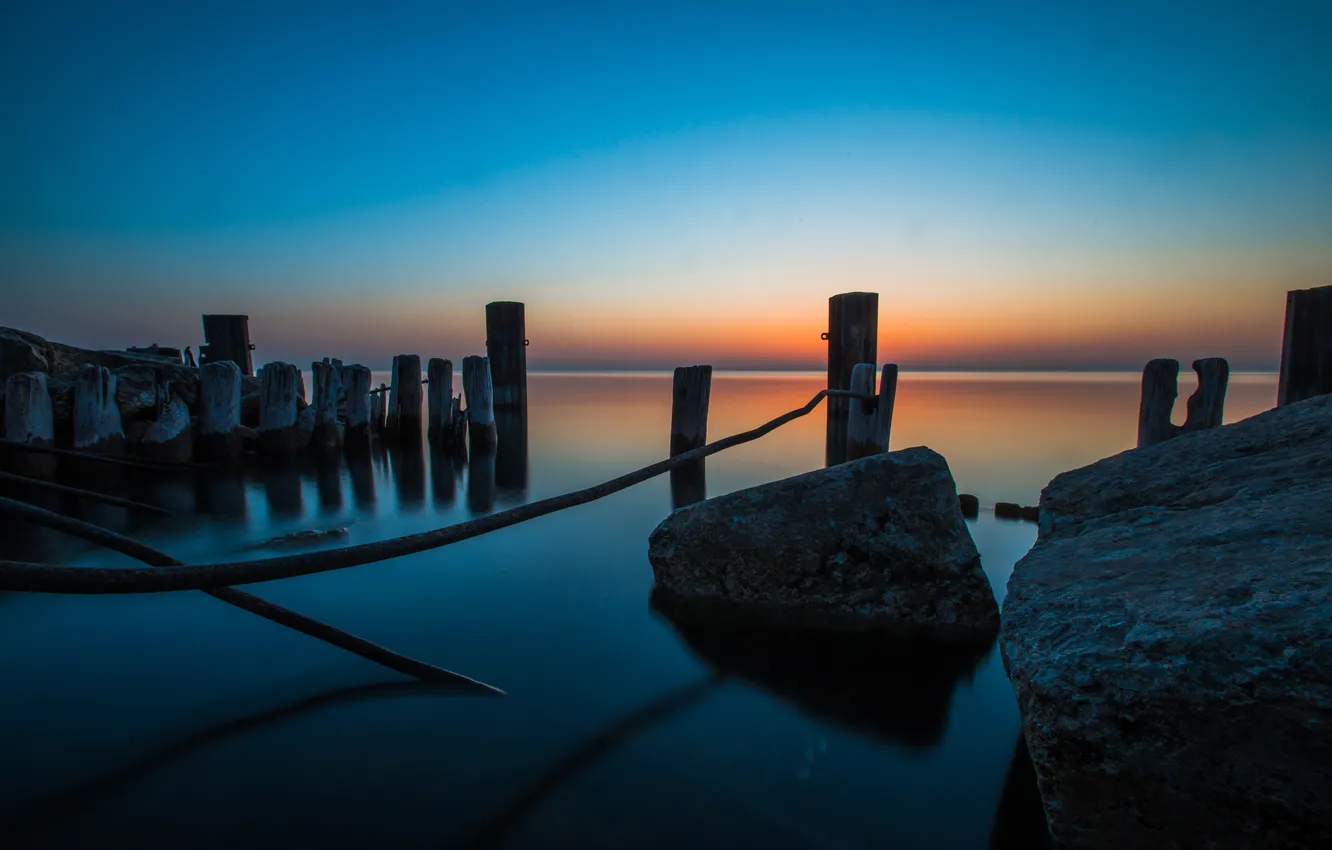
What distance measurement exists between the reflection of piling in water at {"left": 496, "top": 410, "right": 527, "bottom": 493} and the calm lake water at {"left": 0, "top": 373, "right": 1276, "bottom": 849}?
3.47m

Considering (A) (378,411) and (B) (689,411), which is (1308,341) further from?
(A) (378,411)

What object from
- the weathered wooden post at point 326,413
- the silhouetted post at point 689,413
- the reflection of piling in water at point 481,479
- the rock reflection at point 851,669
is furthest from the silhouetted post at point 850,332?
the weathered wooden post at point 326,413

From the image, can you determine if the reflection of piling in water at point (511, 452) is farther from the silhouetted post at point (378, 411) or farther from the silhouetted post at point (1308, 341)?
the silhouetted post at point (1308, 341)

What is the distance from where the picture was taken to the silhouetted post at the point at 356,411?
8.73 meters

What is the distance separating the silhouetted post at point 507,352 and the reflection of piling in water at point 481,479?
185cm

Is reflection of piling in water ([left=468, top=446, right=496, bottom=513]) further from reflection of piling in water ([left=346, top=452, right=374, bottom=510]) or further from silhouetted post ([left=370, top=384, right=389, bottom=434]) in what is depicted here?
silhouetted post ([left=370, top=384, right=389, bottom=434])

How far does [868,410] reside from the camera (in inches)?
223

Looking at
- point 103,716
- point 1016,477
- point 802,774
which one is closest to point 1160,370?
point 1016,477

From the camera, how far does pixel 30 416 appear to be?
617cm

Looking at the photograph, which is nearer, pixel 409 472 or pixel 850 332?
pixel 850 332

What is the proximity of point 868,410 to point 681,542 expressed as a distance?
334cm

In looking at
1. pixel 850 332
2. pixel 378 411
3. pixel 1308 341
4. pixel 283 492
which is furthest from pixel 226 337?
pixel 1308 341

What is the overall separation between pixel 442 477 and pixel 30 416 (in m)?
4.26

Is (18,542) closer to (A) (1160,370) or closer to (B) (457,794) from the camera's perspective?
(B) (457,794)
